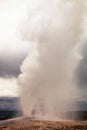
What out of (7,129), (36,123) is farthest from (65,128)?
(7,129)

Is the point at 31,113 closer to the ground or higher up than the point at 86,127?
higher up

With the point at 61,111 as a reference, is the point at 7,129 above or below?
below

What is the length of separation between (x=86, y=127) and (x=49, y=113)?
50346 mm

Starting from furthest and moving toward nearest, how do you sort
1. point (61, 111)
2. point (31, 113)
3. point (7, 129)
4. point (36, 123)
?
point (61, 111), point (31, 113), point (36, 123), point (7, 129)

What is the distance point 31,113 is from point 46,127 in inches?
1853

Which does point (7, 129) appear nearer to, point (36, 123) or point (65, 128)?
point (36, 123)

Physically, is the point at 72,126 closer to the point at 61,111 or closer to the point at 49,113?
the point at 49,113

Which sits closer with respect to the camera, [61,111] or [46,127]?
[46,127]

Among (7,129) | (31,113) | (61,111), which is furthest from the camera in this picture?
(61,111)

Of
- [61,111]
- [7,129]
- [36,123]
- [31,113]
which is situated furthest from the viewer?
[61,111]

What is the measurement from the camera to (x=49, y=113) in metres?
153

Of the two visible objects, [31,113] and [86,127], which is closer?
[86,127]

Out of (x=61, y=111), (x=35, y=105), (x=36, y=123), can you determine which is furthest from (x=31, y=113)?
(x=36, y=123)

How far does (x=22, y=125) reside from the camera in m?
103
